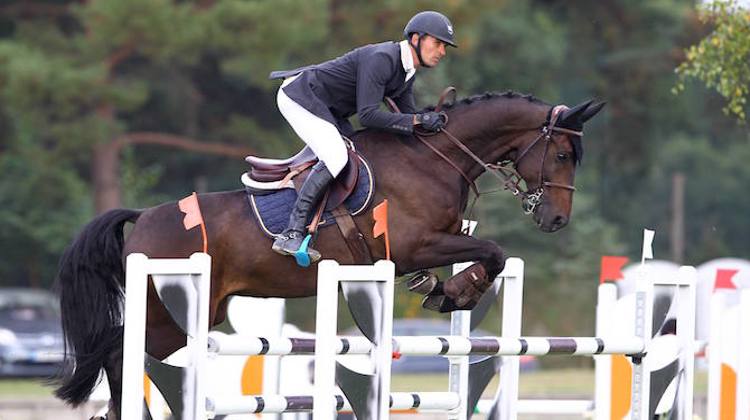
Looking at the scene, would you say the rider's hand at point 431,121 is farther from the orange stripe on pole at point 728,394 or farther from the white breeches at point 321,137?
the orange stripe on pole at point 728,394

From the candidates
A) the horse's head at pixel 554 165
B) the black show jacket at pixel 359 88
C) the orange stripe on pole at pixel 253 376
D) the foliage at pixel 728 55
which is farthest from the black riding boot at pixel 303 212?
the foliage at pixel 728 55

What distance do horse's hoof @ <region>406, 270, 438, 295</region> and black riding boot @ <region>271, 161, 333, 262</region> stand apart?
1.72ft

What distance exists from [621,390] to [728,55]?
344 cm

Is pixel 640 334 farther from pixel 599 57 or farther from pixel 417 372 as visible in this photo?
pixel 599 57

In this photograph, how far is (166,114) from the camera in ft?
89.4

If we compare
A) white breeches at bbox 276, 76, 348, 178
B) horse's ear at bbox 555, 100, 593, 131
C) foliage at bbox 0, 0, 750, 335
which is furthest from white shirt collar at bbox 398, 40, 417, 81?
foliage at bbox 0, 0, 750, 335

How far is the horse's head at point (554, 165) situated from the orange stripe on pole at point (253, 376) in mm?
2061

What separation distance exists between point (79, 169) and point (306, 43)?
25.3ft

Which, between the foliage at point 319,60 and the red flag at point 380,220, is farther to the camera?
the foliage at point 319,60

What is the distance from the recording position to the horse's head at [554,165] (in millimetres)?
6621

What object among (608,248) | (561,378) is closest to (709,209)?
(608,248)

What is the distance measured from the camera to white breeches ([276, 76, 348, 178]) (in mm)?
6387

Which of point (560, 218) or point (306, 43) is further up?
point (306, 43)

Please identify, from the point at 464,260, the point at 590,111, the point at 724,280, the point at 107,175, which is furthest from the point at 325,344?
the point at 107,175
